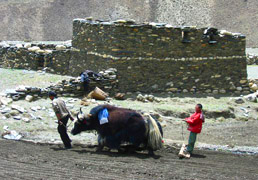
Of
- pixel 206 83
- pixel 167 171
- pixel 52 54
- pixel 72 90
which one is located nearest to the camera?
pixel 167 171

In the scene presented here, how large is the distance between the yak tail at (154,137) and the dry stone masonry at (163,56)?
22.9 ft

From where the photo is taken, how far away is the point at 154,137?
34.0 feet

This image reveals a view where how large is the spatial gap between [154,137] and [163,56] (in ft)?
26.3

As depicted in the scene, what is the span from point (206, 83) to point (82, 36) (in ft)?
19.2

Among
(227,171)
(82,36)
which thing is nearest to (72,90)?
(82,36)

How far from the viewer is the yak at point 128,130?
10305 millimetres

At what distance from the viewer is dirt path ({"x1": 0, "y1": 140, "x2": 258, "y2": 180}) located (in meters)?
8.91

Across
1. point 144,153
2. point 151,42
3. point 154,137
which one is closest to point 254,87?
point 151,42

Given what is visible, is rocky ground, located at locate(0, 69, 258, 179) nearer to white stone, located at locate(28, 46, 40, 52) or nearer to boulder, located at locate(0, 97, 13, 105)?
boulder, located at locate(0, 97, 13, 105)

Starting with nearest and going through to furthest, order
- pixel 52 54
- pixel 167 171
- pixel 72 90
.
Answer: pixel 167 171 < pixel 72 90 < pixel 52 54

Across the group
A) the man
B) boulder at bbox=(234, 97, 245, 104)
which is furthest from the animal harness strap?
boulder at bbox=(234, 97, 245, 104)

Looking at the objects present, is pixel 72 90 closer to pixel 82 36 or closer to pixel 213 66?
pixel 82 36

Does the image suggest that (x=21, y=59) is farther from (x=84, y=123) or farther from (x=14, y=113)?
(x=84, y=123)

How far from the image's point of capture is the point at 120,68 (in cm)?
1742
